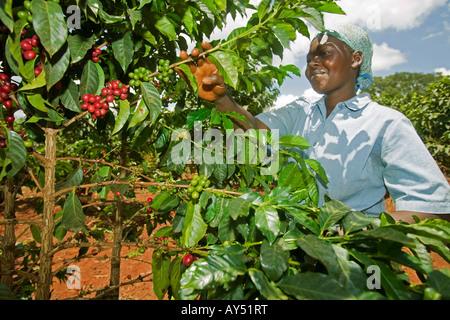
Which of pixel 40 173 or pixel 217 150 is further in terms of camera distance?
pixel 40 173

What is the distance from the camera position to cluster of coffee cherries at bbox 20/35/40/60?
A: 2.91 ft

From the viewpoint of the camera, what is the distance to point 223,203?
1067 millimetres

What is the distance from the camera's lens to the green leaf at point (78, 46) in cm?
94

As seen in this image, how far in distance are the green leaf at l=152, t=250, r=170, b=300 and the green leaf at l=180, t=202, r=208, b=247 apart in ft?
1.25

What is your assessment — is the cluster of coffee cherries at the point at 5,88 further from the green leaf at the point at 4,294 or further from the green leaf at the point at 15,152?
the green leaf at the point at 4,294

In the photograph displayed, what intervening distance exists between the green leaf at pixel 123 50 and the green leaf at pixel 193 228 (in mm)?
679

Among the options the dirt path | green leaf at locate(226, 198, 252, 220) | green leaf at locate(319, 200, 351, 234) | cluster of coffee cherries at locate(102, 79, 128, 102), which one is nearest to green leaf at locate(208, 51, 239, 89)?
cluster of coffee cherries at locate(102, 79, 128, 102)

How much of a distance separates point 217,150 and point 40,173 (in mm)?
1109

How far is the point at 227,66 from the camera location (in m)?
1.17

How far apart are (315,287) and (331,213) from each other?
12.1 inches

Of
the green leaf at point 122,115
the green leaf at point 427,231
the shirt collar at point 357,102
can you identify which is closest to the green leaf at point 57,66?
the green leaf at point 122,115
